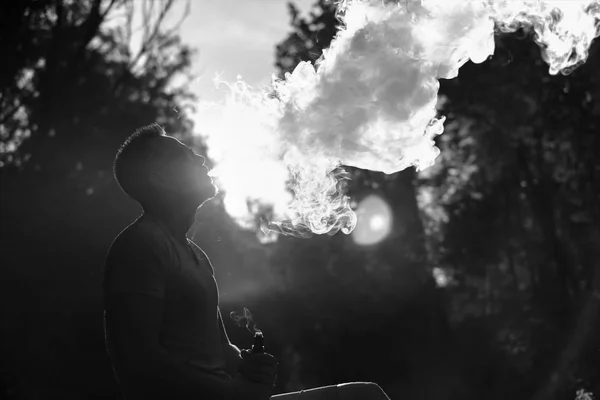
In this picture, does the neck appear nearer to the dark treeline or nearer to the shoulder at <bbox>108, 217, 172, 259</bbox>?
the shoulder at <bbox>108, 217, 172, 259</bbox>

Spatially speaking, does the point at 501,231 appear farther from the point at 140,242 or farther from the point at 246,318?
the point at 140,242

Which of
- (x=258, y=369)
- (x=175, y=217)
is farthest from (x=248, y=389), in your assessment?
(x=175, y=217)

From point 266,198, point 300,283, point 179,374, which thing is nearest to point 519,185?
point 300,283

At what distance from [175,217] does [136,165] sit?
1.02ft

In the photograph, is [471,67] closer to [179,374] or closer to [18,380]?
[18,380]

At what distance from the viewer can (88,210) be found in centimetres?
2014

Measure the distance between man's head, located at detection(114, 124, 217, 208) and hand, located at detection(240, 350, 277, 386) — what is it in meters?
0.85

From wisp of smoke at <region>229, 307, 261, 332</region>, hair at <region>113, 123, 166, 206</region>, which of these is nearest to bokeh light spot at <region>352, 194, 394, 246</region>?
wisp of smoke at <region>229, 307, 261, 332</region>

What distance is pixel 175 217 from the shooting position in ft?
11.3

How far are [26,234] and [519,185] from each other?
46.6 feet

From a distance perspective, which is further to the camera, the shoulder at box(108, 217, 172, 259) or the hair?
the hair

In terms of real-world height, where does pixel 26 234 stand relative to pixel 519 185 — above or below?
below

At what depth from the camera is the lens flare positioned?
5.21m

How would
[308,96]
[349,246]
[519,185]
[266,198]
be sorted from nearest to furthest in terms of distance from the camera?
[308,96]
[266,198]
[349,246]
[519,185]
